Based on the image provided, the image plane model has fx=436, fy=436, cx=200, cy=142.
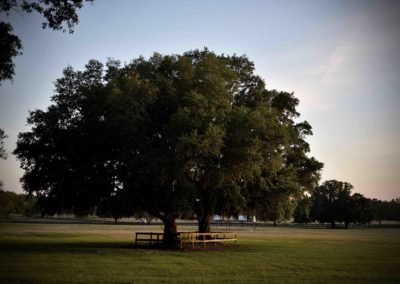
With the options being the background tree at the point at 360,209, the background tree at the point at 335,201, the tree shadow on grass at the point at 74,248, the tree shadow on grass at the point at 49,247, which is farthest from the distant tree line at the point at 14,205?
the tree shadow on grass at the point at 74,248

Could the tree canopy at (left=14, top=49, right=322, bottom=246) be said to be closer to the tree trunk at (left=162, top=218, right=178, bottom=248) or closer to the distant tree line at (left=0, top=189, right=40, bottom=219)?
the tree trunk at (left=162, top=218, right=178, bottom=248)

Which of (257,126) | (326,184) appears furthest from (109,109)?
(326,184)

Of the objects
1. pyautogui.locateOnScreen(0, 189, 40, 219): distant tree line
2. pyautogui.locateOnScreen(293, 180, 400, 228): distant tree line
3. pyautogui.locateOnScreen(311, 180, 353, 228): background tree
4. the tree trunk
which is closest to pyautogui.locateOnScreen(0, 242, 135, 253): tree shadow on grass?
the tree trunk

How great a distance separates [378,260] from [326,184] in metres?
105

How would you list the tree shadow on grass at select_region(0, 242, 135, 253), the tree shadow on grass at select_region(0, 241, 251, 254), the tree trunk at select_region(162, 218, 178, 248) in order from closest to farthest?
the tree shadow on grass at select_region(0, 241, 251, 254) < the tree shadow on grass at select_region(0, 242, 135, 253) < the tree trunk at select_region(162, 218, 178, 248)

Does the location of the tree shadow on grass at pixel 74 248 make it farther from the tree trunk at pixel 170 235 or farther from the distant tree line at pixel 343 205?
the distant tree line at pixel 343 205

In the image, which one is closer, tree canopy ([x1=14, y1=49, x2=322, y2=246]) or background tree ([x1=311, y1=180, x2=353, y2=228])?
tree canopy ([x1=14, y1=49, x2=322, y2=246])

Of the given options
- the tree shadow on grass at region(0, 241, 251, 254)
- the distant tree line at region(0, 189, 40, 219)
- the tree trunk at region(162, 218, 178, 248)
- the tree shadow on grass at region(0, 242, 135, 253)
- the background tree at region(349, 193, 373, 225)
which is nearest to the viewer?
the tree shadow on grass at region(0, 241, 251, 254)

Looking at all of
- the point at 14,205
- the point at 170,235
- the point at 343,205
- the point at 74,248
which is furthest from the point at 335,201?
the point at 14,205

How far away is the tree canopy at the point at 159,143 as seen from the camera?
3262 centimetres

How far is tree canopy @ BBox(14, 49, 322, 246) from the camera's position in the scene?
3262 centimetres

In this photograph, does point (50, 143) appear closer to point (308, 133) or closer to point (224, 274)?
point (224, 274)

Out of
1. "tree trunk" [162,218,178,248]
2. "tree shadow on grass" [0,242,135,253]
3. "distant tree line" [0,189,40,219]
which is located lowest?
"tree shadow on grass" [0,242,135,253]

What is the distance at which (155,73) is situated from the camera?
37312mm
